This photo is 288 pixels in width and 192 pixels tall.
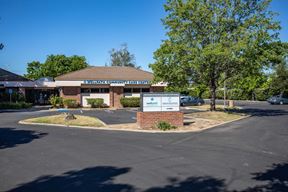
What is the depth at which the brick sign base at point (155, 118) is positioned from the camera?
1819 centimetres

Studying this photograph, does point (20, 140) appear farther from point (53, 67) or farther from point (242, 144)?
point (53, 67)

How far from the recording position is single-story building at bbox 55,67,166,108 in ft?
121

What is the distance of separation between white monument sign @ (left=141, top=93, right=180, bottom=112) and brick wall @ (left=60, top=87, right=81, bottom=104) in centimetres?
2009

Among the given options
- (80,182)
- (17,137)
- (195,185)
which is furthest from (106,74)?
(195,185)

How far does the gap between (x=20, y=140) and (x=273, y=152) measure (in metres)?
10.4

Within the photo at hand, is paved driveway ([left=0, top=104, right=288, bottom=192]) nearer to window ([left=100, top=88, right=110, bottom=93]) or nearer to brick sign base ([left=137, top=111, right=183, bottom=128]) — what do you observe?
brick sign base ([left=137, top=111, right=183, bottom=128])

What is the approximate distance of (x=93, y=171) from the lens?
8.66 metres

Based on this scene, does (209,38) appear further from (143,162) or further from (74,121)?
(143,162)

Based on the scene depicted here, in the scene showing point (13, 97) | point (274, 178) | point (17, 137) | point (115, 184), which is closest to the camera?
point (115, 184)

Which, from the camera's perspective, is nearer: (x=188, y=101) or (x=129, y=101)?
(x=129, y=101)

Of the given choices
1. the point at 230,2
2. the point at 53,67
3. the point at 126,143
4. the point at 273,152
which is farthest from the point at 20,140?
the point at 53,67

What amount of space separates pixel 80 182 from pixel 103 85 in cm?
3067

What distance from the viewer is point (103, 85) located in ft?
125

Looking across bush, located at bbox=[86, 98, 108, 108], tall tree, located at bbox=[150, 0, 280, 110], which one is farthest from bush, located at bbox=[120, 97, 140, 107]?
tall tree, located at bbox=[150, 0, 280, 110]
